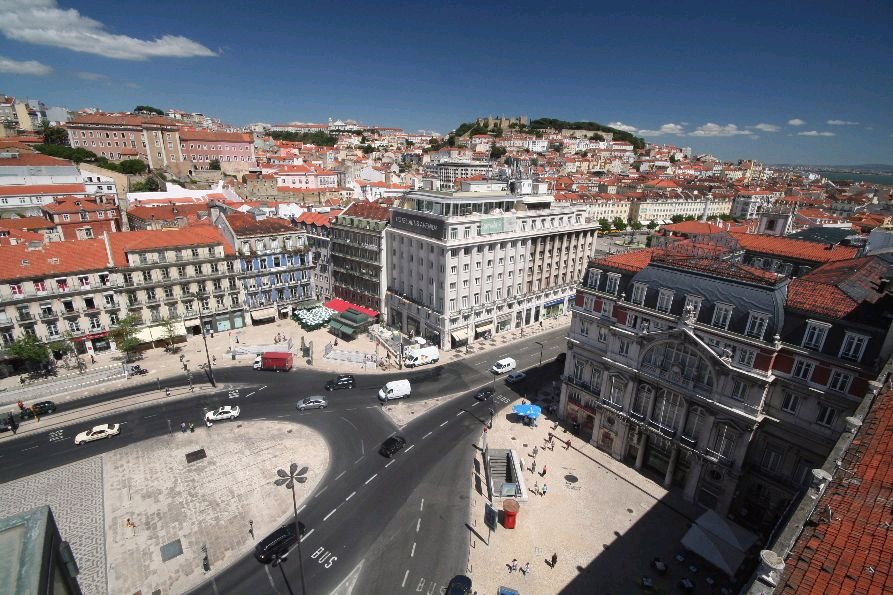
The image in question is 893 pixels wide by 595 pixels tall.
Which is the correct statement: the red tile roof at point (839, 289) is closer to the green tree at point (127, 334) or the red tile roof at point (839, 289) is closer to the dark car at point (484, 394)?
the dark car at point (484, 394)

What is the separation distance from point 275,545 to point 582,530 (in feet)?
82.0

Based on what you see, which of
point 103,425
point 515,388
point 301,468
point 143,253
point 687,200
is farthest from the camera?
point 687,200

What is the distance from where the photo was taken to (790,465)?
1320 inches

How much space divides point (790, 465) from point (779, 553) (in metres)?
26.2

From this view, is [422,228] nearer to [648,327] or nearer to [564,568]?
[648,327]

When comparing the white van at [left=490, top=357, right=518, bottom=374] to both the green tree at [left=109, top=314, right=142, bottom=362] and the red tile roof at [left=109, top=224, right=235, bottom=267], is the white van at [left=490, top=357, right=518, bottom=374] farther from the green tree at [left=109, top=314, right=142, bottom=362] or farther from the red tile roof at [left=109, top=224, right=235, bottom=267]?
the green tree at [left=109, top=314, right=142, bottom=362]

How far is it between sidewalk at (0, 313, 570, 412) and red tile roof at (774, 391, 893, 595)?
5152cm

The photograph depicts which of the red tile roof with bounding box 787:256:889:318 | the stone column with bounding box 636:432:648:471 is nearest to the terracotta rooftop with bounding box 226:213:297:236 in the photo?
the stone column with bounding box 636:432:648:471

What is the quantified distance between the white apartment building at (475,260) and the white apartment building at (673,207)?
10220 centimetres

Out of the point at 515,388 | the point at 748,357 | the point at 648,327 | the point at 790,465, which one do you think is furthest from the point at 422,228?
the point at 790,465

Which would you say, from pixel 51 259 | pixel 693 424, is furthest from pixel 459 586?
pixel 51 259

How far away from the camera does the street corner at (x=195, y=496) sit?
3244 centimetres

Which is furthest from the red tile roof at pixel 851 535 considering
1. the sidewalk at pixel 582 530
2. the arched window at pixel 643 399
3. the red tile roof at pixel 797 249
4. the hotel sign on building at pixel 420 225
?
the hotel sign on building at pixel 420 225

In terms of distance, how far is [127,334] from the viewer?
202 feet
